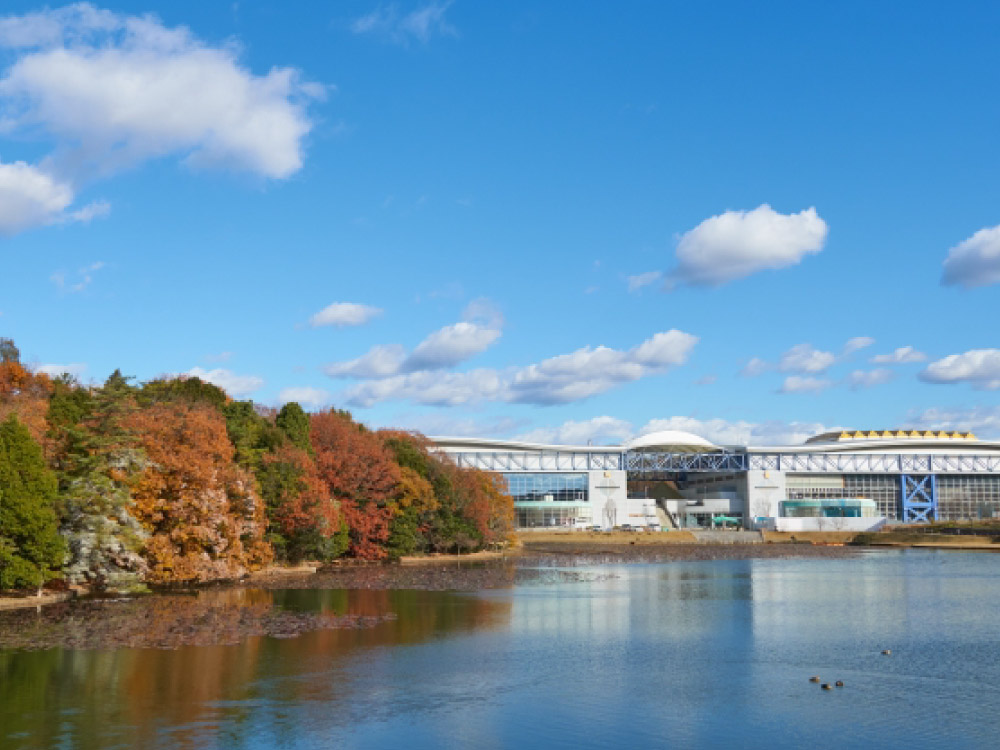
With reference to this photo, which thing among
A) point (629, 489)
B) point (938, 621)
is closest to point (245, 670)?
point (938, 621)

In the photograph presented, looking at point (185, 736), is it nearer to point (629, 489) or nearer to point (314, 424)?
point (314, 424)

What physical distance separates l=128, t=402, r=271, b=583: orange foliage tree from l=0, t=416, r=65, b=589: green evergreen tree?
309 inches

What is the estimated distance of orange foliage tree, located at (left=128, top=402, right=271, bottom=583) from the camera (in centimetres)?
4759

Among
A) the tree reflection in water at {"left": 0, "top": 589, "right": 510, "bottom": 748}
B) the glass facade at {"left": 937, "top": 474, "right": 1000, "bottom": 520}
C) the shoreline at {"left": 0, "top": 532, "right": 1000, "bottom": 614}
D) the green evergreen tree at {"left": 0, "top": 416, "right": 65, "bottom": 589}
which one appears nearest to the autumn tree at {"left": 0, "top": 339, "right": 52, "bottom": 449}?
the green evergreen tree at {"left": 0, "top": 416, "right": 65, "bottom": 589}

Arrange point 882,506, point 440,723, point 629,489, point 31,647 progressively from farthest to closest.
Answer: point 629,489 → point 882,506 → point 31,647 → point 440,723

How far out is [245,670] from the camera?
24969 millimetres

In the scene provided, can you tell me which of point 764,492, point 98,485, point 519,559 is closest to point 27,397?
point 98,485

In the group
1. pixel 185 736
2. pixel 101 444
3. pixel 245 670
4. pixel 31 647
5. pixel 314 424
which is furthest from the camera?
pixel 314 424

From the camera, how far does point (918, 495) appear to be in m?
134

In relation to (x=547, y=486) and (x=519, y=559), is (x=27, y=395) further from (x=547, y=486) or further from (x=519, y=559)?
(x=547, y=486)

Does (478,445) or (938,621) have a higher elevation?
(478,445)

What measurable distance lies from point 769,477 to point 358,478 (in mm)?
81736

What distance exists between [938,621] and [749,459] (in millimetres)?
101218

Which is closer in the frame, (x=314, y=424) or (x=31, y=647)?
(x=31, y=647)
